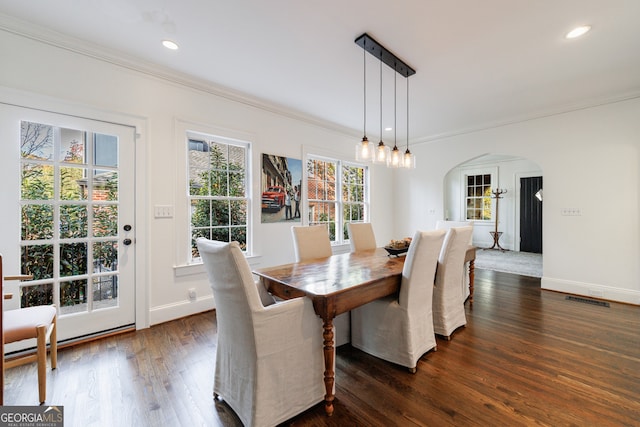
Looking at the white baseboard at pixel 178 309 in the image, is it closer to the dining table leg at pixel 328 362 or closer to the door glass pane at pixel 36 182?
the door glass pane at pixel 36 182

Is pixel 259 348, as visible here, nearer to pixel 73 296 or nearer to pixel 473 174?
pixel 73 296

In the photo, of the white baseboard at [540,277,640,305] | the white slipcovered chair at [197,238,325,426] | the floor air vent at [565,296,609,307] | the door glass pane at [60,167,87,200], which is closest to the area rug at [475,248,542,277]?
the white baseboard at [540,277,640,305]

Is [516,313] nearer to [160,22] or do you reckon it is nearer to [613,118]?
[613,118]

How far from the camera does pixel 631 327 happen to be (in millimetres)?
2637

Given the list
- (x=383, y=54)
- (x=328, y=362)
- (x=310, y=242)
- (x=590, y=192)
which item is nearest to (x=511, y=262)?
(x=590, y=192)

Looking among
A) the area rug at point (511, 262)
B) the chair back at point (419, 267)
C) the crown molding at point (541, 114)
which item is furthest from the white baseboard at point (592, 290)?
the chair back at point (419, 267)

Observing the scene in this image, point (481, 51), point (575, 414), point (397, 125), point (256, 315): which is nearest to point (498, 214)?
point (397, 125)

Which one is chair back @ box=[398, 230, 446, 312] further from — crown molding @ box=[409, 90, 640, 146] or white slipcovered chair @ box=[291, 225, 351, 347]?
crown molding @ box=[409, 90, 640, 146]

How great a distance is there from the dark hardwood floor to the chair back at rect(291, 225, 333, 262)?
0.94 metres

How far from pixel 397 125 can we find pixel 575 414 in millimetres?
4040

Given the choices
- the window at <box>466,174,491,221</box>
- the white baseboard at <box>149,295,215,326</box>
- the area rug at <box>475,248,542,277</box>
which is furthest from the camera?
the window at <box>466,174,491,221</box>

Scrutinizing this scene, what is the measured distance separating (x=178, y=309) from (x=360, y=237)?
2.22 meters

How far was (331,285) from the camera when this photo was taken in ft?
5.53

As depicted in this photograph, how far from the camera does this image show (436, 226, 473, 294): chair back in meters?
2.30
